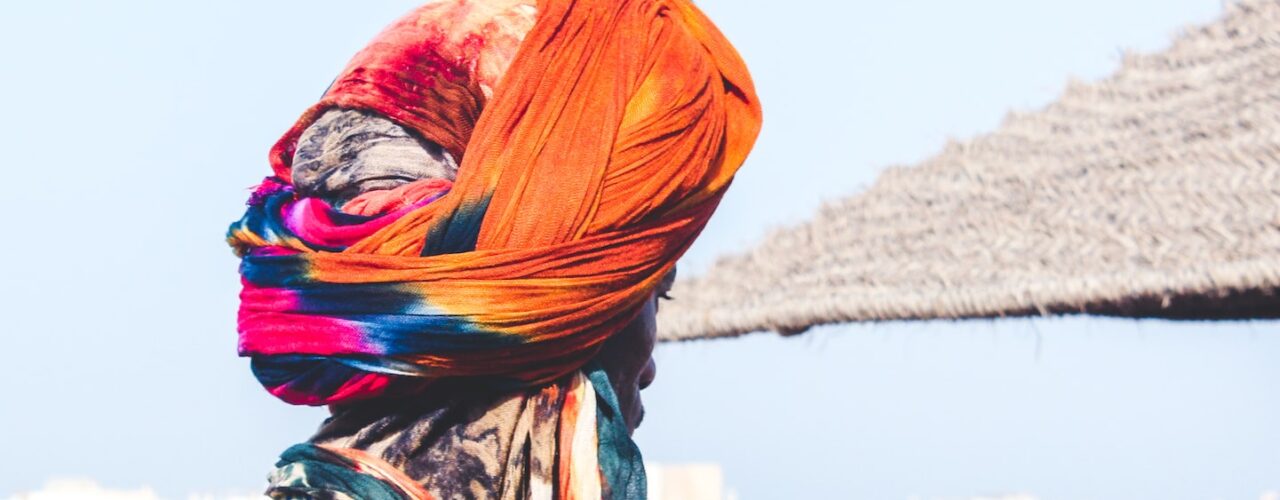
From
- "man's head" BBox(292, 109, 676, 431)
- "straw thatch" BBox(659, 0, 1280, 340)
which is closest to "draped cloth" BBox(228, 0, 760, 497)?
"man's head" BBox(292, 109, 676, 431)

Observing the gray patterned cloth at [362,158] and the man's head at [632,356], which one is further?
the man's head at [632,356]

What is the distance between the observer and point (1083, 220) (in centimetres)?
390

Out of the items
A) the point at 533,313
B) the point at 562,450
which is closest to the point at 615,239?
the point at 533,313

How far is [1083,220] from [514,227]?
232cm

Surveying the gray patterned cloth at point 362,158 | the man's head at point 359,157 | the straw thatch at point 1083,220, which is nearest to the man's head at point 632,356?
the man's head at point 359,157

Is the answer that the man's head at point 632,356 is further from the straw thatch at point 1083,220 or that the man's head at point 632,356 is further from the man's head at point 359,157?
the straw thatch at point 1083,220

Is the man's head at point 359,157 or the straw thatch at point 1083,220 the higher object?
the man's head at point 359,157

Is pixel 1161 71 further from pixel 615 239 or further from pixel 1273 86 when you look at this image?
pixel 615 239

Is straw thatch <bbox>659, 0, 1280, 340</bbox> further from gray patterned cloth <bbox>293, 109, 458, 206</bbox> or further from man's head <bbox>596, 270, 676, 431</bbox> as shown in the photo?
gray patterned cloth <bbox>293, 109, 458, 206</bbox>

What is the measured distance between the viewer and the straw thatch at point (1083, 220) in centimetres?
349

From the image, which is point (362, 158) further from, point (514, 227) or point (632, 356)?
point (632, 356)

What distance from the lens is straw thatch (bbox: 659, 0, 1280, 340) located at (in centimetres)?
349

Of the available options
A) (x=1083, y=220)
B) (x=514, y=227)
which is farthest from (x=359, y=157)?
(x=1083, y=220)

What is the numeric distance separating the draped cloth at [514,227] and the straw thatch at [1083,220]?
170 centimetres
